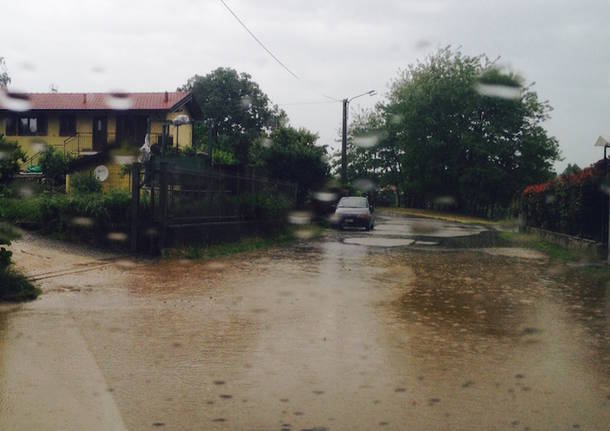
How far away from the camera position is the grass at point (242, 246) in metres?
13.5

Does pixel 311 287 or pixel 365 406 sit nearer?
pixel 365 406

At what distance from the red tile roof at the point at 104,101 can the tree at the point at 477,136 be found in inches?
807

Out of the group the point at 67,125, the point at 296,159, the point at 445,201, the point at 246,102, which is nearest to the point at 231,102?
the point at 246,102

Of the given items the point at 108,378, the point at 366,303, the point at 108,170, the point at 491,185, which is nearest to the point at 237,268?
the point at 366,303

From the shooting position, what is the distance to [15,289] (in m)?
8.16

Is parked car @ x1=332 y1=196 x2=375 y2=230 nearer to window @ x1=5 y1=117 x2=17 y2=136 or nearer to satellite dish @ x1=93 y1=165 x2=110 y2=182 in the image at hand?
satellite dish @ x1=93 y1=165 x2=110 y2=182

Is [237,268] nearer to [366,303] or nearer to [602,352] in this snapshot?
[366,303]

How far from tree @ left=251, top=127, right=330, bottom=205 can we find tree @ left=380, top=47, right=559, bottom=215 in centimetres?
2156

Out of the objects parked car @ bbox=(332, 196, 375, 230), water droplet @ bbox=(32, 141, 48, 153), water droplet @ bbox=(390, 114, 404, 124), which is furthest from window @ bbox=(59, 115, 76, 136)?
water droplet @ bbox=(390, 114, 404, 124)

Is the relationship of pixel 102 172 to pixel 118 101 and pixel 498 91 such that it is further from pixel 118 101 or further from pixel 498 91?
pixel 498 91

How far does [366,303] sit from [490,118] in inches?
1679

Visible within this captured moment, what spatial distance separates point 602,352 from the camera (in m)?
5.85

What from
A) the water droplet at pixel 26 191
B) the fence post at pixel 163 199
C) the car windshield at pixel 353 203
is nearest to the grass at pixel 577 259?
the car windshield at pixel 353 203

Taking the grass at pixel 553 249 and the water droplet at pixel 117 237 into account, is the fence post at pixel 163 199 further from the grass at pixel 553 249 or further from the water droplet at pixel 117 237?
the grass at pixel 553 249
